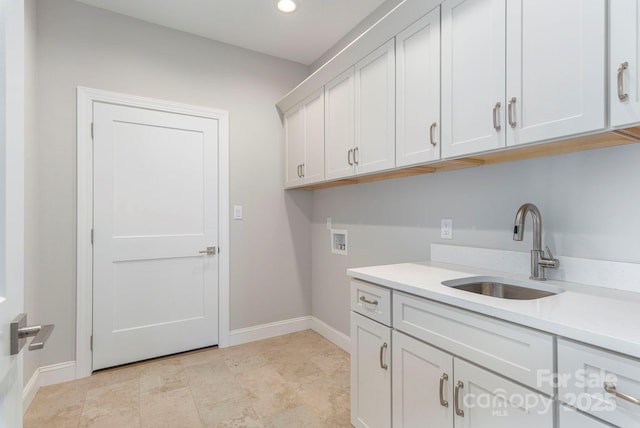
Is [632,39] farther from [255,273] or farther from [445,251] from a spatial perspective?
[255,273]

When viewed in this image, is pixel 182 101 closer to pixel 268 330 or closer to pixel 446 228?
pixel 268 330

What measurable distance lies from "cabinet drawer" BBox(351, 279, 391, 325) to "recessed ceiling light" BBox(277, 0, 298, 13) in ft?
6.88

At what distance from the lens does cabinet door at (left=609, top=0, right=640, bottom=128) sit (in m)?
1.00

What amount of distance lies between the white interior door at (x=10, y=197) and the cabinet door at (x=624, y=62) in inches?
66.4

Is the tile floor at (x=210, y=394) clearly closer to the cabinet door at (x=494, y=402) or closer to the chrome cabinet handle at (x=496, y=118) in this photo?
the cabinet door at (x=494, y=402)

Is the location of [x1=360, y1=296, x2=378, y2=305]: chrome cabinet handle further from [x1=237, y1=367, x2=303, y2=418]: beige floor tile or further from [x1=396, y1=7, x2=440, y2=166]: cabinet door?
[x1=237, y1=367, x2=303, y2=418]: beige floor tile

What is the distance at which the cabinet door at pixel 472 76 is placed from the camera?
1.38m

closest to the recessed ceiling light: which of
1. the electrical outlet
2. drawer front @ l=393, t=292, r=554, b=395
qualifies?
the electrical outlet

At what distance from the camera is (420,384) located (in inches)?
53.4

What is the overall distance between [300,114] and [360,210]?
1068mm

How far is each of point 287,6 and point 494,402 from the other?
274cm

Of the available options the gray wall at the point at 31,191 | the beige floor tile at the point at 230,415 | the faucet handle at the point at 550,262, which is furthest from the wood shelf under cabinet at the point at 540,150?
the gray wall at the point at 31,191

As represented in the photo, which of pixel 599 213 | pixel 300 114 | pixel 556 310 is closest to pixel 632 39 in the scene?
pixel 599 213

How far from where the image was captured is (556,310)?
102 centimetres
